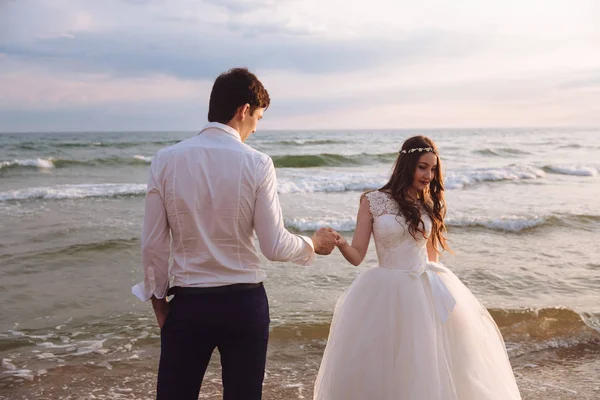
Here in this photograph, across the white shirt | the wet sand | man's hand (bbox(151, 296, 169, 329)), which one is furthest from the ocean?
the white shirt

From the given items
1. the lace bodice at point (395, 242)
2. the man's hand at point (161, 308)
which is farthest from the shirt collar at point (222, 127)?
the lace bodice at point (395, 242)

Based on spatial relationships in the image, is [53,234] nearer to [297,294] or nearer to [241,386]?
[297,294]

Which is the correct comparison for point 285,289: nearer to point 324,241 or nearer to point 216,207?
point 324,241

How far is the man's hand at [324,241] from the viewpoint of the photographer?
3002 mm

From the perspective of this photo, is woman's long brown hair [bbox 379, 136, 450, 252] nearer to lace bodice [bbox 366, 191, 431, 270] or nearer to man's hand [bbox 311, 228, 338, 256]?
lace bodice [bbox 366, 191, 431, 270]

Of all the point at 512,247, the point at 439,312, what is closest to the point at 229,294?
the point at 439,312

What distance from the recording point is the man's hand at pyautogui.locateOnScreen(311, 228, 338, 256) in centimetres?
300

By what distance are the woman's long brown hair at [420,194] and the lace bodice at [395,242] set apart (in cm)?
5

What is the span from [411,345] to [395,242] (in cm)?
64

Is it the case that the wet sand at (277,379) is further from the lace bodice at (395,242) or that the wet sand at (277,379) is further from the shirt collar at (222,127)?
the shirt collar at (222,127)

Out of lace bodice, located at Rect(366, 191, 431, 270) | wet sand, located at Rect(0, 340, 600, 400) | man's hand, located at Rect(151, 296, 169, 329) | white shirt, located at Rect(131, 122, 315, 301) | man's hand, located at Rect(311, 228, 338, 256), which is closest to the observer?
white shirt, located at Rect(131, 122, 315, 301)

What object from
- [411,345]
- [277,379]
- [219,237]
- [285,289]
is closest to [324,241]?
[411,345]

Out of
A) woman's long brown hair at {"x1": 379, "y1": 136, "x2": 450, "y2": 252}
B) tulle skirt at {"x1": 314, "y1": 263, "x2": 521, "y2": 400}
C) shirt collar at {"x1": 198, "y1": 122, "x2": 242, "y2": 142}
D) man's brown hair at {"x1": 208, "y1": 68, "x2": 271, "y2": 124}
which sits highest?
man's brown hair at {"x1": 208, "y1": 68, "x2": 271, "y2": 124}

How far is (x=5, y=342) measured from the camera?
552 cm
